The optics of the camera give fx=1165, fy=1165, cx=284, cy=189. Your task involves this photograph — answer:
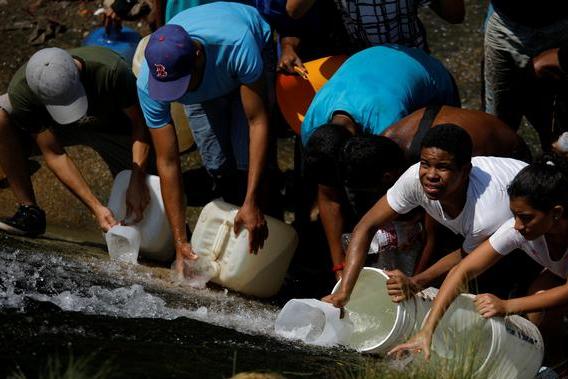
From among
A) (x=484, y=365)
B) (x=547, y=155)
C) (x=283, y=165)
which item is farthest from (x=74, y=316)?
(x=283, y=165)

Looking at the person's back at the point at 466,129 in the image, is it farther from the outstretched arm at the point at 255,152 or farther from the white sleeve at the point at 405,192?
the outstretched arm at the point at 255,152

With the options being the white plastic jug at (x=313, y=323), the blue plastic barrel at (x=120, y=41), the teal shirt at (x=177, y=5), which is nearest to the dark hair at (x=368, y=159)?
the white plastic jug at (x=313, y=323)

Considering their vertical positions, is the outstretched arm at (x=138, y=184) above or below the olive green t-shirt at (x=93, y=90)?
below

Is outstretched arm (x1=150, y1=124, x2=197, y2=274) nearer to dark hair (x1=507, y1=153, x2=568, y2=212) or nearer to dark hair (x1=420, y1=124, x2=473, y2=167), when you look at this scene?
dark hair (x1=420, y1=124, x2=473, y2=167)

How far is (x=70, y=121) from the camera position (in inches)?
266

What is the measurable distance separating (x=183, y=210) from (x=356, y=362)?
6.15ft

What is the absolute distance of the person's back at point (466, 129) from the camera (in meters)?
5.57

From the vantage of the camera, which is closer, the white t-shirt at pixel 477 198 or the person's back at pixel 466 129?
the white t-shirt at pixel 477 198

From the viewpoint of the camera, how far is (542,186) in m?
4.69

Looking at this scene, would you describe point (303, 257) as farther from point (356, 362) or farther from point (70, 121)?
point (356, 362)

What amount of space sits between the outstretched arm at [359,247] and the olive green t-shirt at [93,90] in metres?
2.13

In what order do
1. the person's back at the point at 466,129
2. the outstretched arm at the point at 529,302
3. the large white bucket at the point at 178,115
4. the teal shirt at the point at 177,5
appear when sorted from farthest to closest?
the large white bucket at the point at 178,115, the teal shirt at the point at 177,5, the person's back at the point at 466,129, the outstretched arm at the point at 529,302

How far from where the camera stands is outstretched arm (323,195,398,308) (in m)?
5.28

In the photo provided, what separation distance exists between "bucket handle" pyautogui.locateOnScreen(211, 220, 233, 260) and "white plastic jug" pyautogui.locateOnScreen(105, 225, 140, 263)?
51 cm
